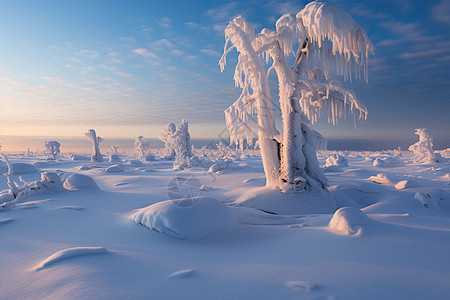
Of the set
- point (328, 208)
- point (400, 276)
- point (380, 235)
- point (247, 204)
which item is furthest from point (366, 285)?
point (328, 208)

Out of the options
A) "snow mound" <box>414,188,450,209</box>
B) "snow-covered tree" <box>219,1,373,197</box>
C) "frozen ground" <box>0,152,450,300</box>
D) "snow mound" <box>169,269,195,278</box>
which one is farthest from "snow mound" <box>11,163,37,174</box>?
"snow mound" <box>414,188,450,209</box>

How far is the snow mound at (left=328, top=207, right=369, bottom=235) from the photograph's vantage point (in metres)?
3.44

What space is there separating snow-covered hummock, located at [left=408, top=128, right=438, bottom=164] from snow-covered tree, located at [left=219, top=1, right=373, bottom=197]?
20.7 metres

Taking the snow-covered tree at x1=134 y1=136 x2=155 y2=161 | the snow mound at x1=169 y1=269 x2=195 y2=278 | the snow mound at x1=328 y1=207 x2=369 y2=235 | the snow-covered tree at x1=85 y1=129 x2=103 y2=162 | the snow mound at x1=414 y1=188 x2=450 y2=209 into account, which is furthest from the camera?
the snow-covered tree at x1=134 y1=136 x2=155 y2=161

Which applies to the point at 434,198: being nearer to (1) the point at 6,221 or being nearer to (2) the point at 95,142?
(1) the point at 6,221

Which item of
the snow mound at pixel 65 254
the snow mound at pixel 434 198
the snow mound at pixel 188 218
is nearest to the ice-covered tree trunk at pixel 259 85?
the snow mound at pixel 434 198

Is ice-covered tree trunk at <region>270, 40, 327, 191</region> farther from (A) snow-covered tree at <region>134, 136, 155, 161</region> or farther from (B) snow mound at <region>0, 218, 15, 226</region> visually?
(A) snow-covered tree at <region>134, 136, 155, 161</region>

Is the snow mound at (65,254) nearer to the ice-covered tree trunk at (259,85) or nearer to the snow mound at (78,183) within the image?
the ice-covered tree trunk at (259,85)

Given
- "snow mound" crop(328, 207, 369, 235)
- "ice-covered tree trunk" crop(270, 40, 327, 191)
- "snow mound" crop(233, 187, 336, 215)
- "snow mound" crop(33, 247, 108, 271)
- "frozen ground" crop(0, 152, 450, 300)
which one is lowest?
"snow mound" crop(233, 187, 336, 215)

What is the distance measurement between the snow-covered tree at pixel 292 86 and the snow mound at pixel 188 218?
173 inches

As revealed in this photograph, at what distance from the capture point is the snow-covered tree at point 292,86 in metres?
7.55

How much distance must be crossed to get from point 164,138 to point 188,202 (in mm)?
32202

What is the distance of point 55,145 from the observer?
120 feet

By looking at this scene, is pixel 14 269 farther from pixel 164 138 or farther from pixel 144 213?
pixel 164 138
